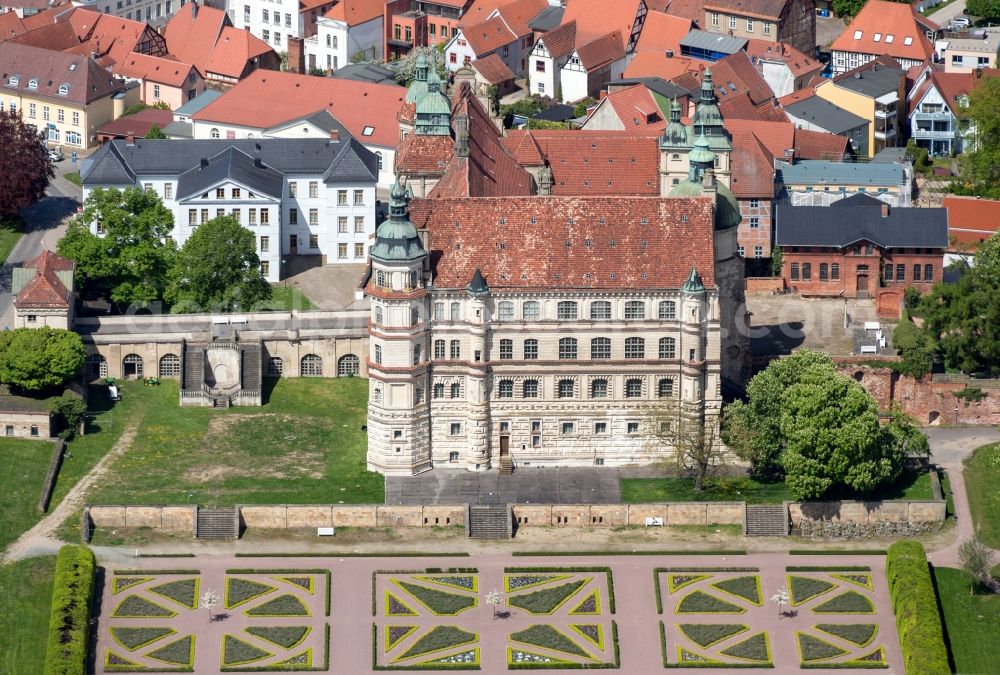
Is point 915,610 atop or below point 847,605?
below

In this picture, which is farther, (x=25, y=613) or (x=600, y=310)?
(x=600, y=310)

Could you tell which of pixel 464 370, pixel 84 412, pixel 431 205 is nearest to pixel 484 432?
pixel 464 370

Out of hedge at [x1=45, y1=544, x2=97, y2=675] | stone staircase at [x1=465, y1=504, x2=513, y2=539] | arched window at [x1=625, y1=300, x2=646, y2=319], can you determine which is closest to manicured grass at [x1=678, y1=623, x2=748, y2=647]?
stone staircase at [x1=465, y1=504, x2=513, y2=539]

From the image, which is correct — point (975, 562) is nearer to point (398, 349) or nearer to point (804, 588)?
point (804, 588)

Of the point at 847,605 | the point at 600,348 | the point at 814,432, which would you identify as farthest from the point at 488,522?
the point at 847,605

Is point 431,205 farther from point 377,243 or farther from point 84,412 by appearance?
point 84,412

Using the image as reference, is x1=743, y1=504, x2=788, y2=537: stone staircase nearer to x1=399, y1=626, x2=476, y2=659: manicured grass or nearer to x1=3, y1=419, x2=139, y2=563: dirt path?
x1=399, y1=626, x2=476, y2=659: manicured grass
